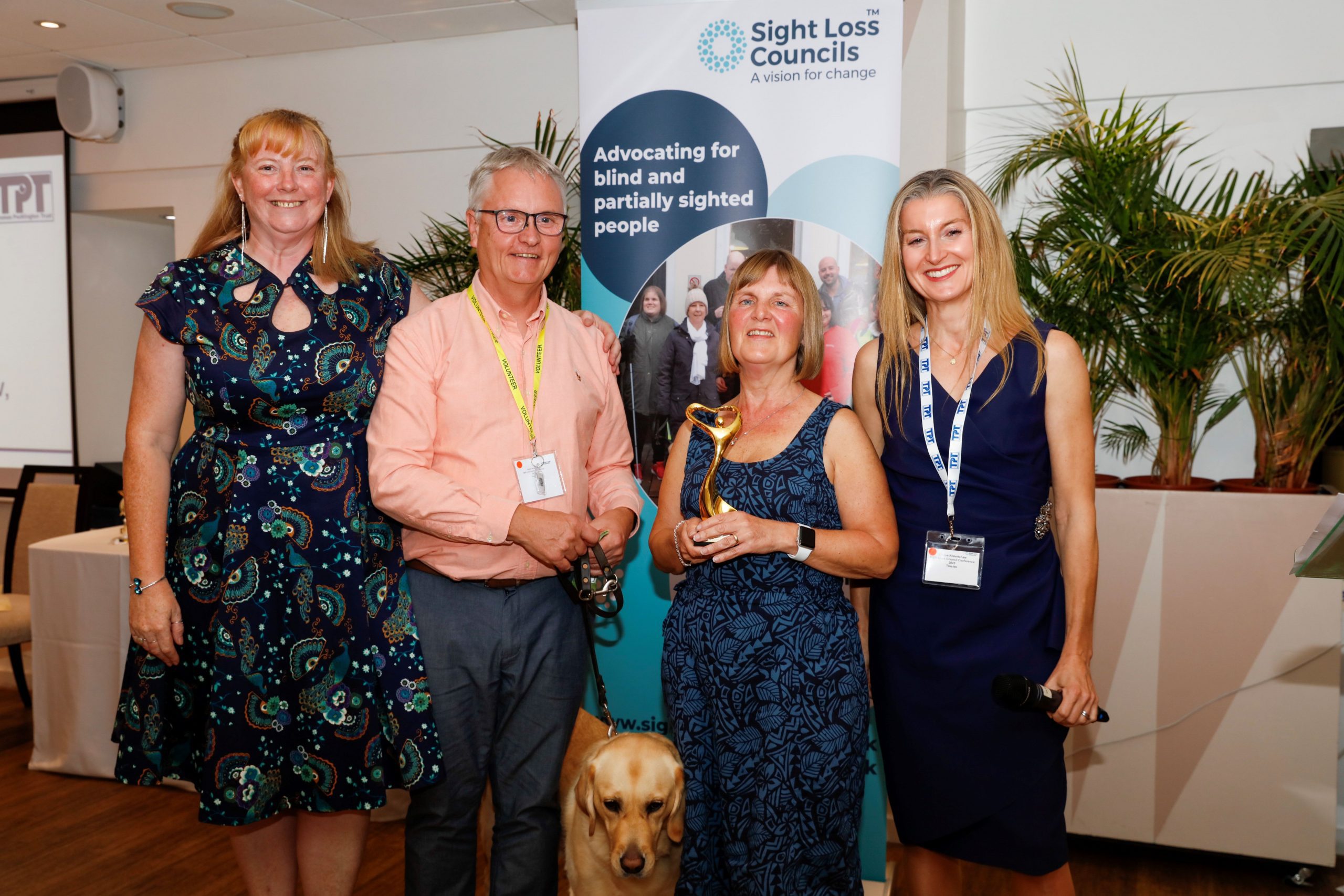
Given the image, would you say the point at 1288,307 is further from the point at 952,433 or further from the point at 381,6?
the point at 381,6

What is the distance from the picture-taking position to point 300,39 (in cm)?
526

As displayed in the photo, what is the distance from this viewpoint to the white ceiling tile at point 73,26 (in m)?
4.77

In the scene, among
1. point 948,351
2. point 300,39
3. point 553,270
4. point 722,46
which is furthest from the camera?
point 300,39

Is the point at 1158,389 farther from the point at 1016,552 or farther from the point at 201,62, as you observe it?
the point at 201,62

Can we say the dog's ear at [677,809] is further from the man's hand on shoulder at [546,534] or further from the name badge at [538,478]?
the name badge at [538,478]

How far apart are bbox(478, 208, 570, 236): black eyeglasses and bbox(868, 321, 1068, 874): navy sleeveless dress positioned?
876 mm

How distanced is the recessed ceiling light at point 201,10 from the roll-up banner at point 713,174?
8.77 feet

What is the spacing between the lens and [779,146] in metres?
2.88

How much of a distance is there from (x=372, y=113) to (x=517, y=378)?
3.92 meters

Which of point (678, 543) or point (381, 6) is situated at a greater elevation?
point (381, 6)

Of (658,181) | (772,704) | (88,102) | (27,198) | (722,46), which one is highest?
(88,102)

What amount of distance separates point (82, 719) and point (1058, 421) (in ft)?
12.8

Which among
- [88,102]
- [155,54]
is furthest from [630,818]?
[88,102]

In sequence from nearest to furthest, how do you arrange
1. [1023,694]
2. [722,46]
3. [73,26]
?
[1023,694], [722,46], [73,26]
